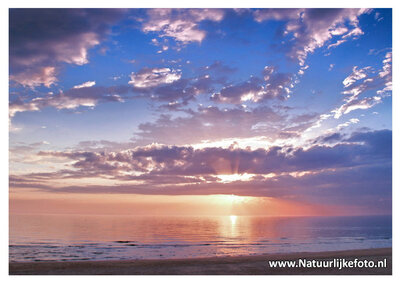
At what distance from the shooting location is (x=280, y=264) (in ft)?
53.9

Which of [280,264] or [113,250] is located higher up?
[280,264]

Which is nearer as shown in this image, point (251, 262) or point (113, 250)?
point (251, 262)

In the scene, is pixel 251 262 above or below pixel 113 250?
above

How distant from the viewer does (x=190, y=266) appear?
1543 centimetres

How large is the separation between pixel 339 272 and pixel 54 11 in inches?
793

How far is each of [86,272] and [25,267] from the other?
3.68m
